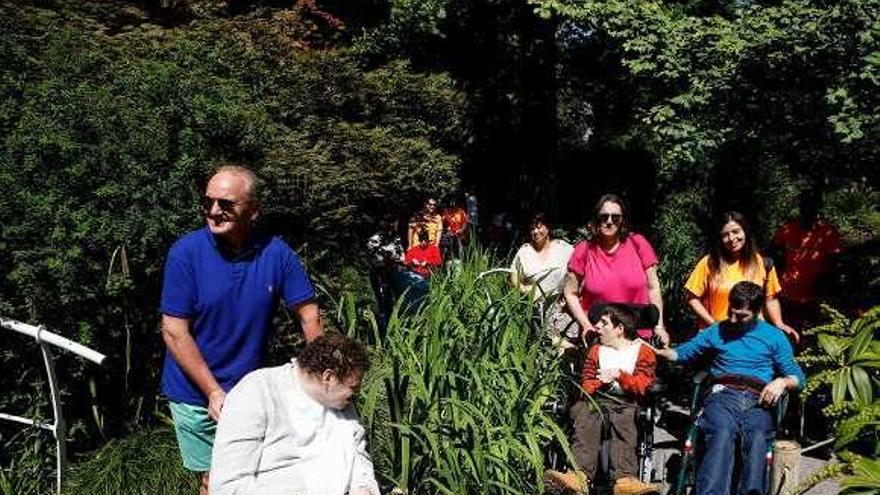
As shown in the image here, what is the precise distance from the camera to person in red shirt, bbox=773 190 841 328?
23.5 ft

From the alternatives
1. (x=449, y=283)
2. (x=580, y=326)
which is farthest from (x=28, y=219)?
(x=580, y=326)

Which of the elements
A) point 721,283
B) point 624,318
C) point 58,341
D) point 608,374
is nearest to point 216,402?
point 58,341

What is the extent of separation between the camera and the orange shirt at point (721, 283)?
616 centimetres

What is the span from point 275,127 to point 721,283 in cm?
302

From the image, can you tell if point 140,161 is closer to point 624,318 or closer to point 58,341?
point 58,341

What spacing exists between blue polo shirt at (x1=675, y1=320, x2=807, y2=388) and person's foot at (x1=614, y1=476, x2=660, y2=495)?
32.5 inches

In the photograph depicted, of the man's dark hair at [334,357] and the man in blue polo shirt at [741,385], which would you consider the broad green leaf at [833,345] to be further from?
the man in blue polo shirt at [741,385]

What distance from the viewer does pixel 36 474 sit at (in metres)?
4.77

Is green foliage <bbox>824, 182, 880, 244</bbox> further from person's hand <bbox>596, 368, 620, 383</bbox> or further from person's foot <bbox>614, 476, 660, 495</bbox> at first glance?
person's foot <bbox>614, 476, 660, 495</bbox>

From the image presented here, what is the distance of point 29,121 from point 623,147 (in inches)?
488

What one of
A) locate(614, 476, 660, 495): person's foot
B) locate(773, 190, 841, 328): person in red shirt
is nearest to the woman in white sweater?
locate(614, 476, 660, 495): person's foot

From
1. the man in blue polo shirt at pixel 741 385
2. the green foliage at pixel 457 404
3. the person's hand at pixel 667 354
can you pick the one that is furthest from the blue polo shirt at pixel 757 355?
the green foliage at pixel 457 404

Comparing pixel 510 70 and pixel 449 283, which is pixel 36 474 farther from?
pixel 510 70

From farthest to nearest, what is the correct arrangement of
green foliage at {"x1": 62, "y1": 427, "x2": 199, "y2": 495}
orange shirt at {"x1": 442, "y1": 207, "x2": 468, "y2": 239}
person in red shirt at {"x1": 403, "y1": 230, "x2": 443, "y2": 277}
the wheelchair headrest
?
orange shirt at {"x1": 442, "y1": 207, "x2": 468, "y2": 239}
person in red shirt at {"x1": 403, "y1": 230, "x2": 443, "y2": 277}
the wheelchair headrest
green foliage at {"x1": 62, "y1": 427, "x2": 199, "y2": 495}
